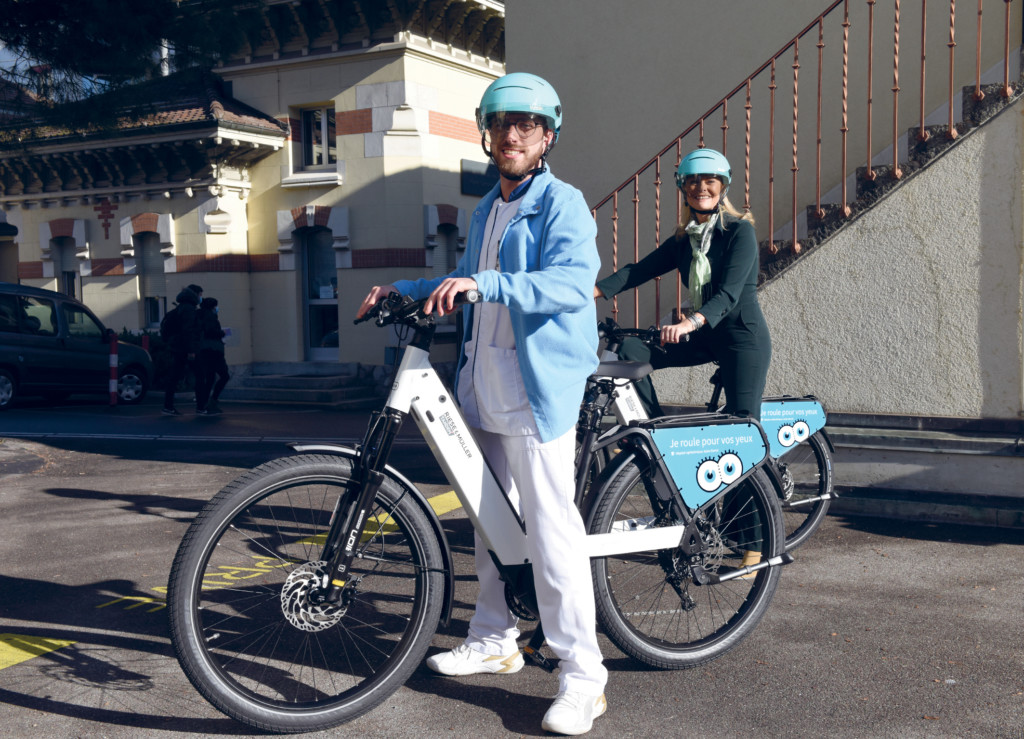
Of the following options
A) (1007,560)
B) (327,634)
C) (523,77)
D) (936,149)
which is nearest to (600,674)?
(327,634)

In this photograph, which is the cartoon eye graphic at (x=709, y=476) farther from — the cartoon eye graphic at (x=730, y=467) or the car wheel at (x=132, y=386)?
the car wheel at (x=132, y=386)

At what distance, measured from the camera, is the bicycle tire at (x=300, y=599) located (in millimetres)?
2752

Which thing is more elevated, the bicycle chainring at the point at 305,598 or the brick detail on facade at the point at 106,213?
the brick detail on facade at the point at 106,213

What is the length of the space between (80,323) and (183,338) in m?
2.92

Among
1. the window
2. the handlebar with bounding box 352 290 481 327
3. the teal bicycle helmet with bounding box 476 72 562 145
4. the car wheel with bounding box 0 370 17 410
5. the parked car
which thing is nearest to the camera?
the handlebar with bounding box 352 290 481 327

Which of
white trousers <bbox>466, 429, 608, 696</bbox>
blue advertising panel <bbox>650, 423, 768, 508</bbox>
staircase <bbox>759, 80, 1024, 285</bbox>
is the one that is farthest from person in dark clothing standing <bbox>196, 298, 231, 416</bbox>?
white trousers <bbox>466, 429, 608, 696</bbox>

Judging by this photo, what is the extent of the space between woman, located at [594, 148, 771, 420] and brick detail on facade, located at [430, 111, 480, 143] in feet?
43.3

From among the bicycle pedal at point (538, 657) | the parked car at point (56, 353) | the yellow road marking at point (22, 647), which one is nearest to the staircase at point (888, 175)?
the bicycle pedal at point (538, 657)

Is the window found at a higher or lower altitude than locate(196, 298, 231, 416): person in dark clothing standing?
higher

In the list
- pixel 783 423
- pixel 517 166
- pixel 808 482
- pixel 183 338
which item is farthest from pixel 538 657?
pixel 183 338

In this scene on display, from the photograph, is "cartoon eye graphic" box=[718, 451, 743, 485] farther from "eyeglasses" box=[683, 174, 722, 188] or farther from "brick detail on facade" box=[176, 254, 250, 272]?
"brick detail on facade" box=[176, 254, 250, 272]

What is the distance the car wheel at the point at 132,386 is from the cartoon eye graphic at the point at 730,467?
13.8 metres

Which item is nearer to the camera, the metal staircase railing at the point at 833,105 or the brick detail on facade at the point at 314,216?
the metal staircase railing at the point at 833,105

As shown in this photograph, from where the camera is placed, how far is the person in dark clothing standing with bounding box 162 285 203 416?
13406 mm
